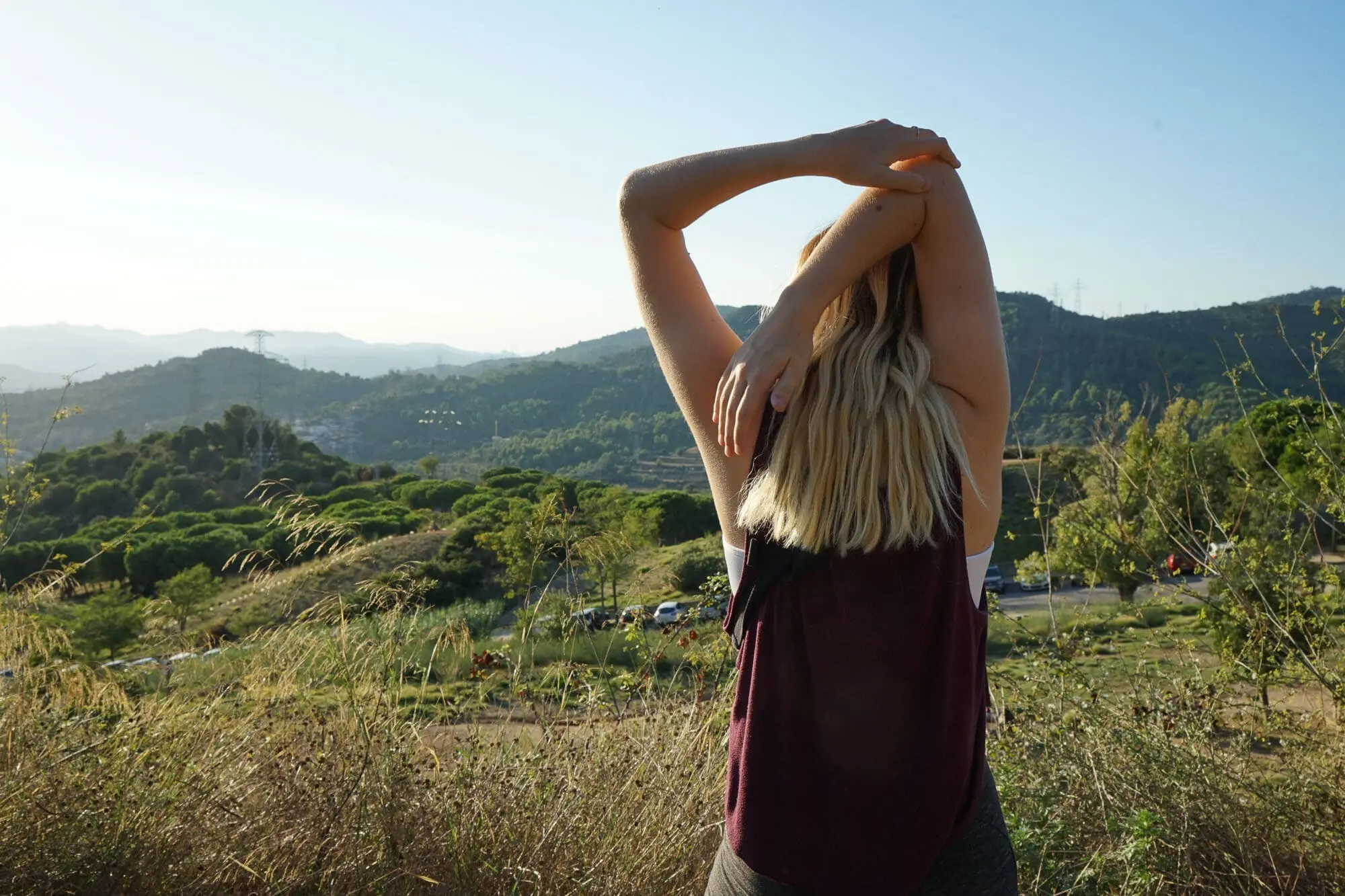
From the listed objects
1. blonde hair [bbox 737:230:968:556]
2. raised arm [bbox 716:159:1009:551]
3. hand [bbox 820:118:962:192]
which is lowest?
blonde hair [bbox 737:230:968:556]

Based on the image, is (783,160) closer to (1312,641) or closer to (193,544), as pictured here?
(1312,641)

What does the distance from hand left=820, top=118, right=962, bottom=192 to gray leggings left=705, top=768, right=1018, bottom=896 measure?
2.84ft

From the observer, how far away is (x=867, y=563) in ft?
3.69

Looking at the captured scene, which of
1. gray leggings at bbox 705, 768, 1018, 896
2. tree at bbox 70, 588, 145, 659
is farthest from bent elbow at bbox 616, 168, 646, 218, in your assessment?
tree at bbox 70, 588, 145, 659

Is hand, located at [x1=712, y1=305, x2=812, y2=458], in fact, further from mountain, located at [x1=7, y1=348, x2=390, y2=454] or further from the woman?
mountain, located at [x1=7, y1=348, x2=390, y2=454]

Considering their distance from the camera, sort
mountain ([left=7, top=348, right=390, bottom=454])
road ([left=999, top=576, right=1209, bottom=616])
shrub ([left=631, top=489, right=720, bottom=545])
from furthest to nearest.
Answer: mountain ([left=7, top=348, right=390, bottom=454]), shrub ([left=631, top=489, right=720, bottom=545]), road ([left=999, top=576, right=1209, bottom=616])

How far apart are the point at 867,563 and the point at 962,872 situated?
0.43 meters

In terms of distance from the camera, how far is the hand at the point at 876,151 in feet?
4.23

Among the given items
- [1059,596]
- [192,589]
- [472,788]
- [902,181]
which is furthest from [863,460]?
[192,589]

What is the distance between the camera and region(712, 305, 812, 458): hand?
116 cm

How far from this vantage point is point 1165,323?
82438mm

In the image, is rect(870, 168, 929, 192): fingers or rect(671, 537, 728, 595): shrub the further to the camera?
rect(671, 537, 728, 595): shrub

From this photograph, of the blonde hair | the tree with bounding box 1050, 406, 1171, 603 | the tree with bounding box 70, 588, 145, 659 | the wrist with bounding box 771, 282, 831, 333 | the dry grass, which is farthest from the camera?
the tree with bounding box 70, 588, 145, 659

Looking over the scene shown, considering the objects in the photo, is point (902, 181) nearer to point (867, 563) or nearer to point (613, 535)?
point (867, 563)
